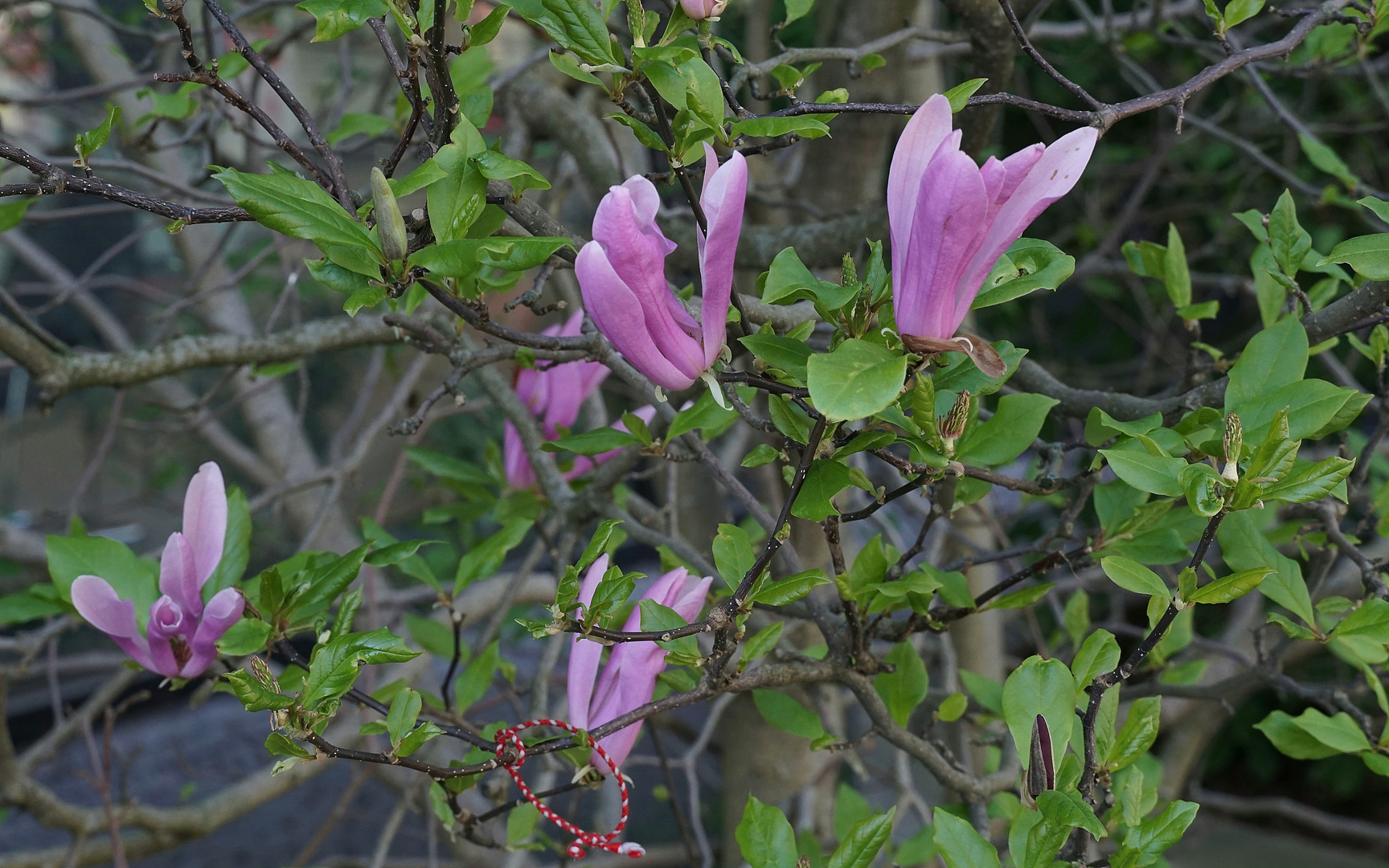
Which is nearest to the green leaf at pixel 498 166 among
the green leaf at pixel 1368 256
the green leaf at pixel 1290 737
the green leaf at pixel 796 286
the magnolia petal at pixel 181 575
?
the green leaf at pixel 796 286

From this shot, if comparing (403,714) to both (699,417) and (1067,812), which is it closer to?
(699,417)

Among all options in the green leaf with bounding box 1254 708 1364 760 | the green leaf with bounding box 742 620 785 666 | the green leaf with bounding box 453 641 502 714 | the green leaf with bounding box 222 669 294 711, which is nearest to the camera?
the green leaf with bounding box 222 669 294 711

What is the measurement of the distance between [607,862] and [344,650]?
92cm

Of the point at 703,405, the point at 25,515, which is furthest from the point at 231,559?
the point at 25,515

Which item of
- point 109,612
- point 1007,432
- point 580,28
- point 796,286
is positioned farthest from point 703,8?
point 109,612

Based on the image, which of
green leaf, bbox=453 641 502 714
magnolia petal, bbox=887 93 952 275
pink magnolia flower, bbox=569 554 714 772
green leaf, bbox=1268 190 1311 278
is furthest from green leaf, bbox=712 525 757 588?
green leaf, bbox=1268 190 1311 278

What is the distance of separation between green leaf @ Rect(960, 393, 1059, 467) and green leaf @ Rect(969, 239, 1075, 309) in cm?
13

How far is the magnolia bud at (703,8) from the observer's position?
564 mm

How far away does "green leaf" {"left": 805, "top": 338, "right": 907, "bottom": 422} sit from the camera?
39cm

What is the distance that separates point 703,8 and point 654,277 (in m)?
0.19

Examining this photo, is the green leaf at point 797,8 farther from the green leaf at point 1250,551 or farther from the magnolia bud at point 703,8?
the green leaf at point 1250,551

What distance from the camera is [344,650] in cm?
54

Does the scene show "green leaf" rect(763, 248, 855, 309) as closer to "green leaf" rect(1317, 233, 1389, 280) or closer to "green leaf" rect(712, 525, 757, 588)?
"green leaf" rect(712, 525, 757, 588)

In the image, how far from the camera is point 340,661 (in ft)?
1.76
